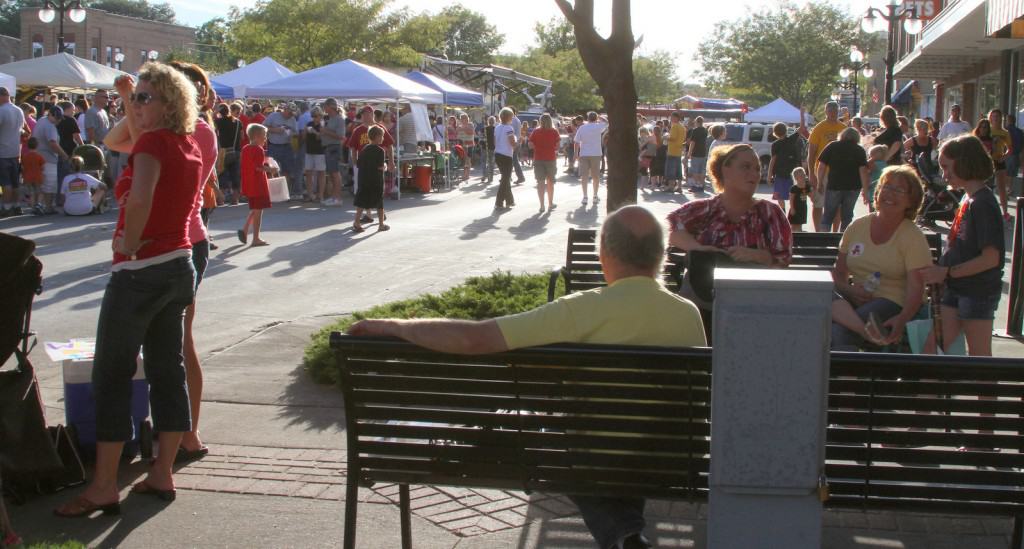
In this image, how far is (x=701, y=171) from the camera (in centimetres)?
2689

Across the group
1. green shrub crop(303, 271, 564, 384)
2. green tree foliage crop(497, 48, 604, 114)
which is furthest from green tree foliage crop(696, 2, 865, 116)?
green shrub crop(303, 271, 564, 384)

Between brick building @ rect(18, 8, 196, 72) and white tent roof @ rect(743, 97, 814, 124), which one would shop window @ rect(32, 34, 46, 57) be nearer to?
brick building @ rect(18, 8, 196, 72)

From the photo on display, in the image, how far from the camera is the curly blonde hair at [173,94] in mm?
4742

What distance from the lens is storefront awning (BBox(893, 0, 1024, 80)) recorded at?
73.1 ft

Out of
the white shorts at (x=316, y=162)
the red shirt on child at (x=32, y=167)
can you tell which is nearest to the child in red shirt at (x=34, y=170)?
the red shirt on child at (x=32, y=167)

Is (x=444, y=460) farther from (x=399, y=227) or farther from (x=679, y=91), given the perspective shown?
(x=679, y=91)

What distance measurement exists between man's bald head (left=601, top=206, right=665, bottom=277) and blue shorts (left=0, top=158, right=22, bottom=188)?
53.1 feet

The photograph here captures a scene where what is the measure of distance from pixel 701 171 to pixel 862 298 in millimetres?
21308

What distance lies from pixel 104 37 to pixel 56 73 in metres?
63.5

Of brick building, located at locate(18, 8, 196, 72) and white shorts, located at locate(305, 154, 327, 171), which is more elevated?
brick building, located at locate(18, 8, 196, 72)

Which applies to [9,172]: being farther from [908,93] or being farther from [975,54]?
[908,93]

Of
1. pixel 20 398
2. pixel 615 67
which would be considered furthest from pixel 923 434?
pixel 615 67

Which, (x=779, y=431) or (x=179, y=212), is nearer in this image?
(x=779, y=431)

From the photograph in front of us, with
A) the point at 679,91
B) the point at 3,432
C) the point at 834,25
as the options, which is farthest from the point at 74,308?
the point at 679,91
